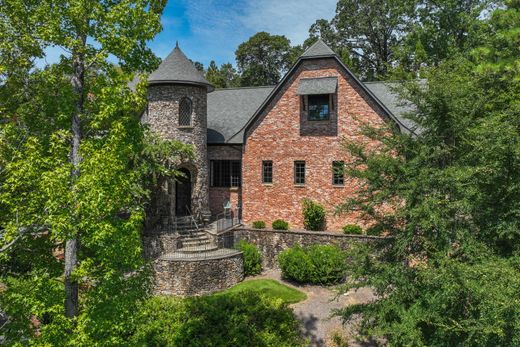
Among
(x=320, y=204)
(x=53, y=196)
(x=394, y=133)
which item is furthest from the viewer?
(x=320, y=204)

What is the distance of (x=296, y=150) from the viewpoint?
71.7ft

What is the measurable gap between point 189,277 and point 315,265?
5864mm

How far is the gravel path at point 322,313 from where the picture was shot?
12758 mm

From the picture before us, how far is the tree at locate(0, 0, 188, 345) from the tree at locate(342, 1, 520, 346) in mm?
6376

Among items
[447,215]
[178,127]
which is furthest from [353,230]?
[178,127]

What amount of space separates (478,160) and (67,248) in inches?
394

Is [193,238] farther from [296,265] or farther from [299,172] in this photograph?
[299,172]

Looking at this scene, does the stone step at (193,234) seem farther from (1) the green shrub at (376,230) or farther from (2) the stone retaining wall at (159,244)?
(1) the green shrub at (376,230)

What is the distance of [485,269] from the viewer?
784 centimetres

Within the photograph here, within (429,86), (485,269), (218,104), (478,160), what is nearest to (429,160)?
(478,160)

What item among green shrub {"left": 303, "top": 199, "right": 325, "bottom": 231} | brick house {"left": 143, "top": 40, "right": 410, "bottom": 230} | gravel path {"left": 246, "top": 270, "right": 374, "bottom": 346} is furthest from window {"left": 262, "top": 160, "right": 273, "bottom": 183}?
gravel path {"left": 246, "top": 270, "right": 374, "bottom": 346}

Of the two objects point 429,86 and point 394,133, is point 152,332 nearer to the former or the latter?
point 394,133

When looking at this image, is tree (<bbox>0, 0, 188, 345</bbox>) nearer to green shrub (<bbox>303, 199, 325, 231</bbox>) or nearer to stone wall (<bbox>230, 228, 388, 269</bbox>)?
stone wall (<bbox>230, 228, 388, 269</bbox>)

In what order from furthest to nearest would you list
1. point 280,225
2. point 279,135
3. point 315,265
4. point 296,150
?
point 279,135 → point 296,150 → point 280,225 → point 315,265
